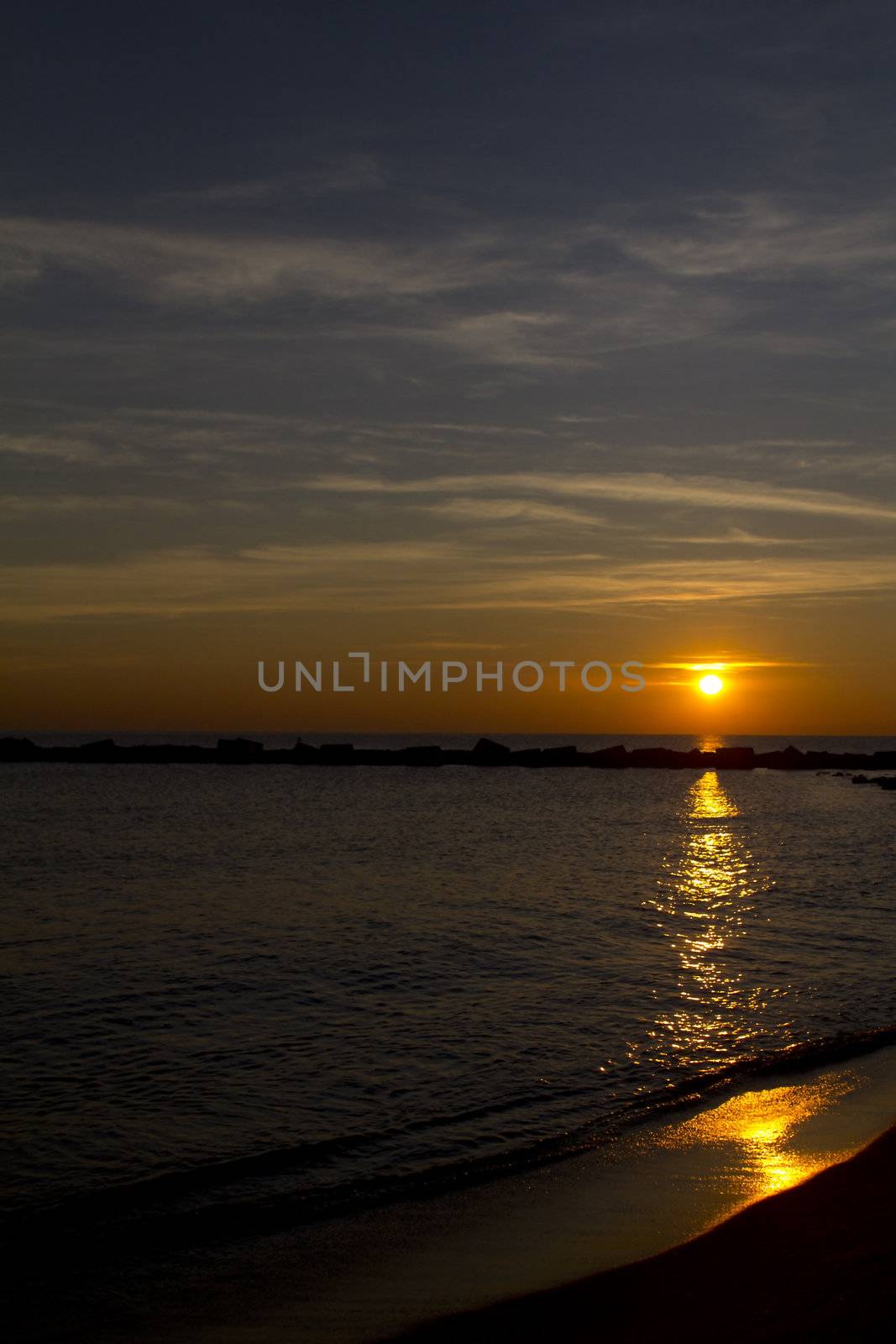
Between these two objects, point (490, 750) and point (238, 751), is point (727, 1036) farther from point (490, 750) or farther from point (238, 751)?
point (238, 751)

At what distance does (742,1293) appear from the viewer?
6711mm

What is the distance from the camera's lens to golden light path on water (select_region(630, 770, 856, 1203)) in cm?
945

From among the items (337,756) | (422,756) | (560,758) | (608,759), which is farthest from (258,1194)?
(337,756)

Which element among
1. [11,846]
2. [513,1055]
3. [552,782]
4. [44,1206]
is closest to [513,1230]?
[44,1206]

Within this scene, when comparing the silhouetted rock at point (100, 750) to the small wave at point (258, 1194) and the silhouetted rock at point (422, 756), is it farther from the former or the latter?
the small wave at point (258, 1194)

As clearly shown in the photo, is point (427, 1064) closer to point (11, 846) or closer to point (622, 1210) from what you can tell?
point (622, 1210)

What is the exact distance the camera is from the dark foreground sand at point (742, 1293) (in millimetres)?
6223

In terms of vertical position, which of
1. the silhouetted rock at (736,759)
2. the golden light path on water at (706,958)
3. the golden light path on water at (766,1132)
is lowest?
the silhouetted rock at (736,759)

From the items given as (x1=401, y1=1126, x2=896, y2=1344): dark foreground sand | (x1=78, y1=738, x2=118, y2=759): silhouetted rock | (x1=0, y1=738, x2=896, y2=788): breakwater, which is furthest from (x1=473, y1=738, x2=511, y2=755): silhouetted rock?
(x1=401, y1=1126, x2=896, y2=1344): dark foreground sand

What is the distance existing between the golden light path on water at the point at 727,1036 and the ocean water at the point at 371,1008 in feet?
0.31

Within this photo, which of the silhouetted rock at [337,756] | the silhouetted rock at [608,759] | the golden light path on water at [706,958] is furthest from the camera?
the silhouetted rock at [337,756]

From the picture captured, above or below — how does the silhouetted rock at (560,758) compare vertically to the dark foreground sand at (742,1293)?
below

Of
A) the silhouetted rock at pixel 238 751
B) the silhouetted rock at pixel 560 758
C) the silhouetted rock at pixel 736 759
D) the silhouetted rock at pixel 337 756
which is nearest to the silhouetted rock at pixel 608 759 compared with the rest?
the silhouetted rock at pixel 560 758

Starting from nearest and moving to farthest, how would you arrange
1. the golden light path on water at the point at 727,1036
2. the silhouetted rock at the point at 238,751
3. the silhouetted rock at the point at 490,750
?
the golden light path on water at the point at 727,1036 → the silhouetted rock at the point at 238,751 → the silhouetted rock at the point at 490,750
